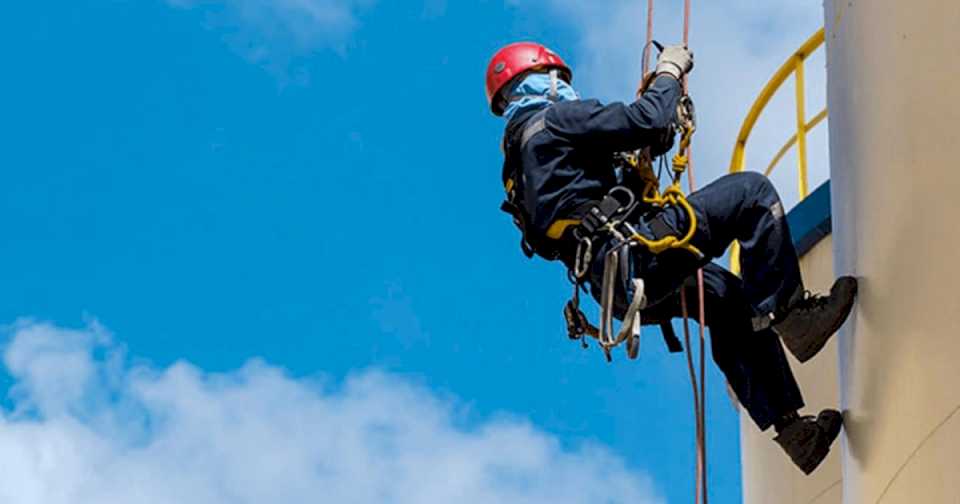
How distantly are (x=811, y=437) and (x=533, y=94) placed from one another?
185 centimetres

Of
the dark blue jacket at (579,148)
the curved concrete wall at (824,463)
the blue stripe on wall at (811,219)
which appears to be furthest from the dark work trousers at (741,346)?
the blue stripe on wall at (811,219)

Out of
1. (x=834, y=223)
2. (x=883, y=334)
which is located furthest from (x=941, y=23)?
(x=834, y=223)

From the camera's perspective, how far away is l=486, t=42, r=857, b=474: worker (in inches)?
258

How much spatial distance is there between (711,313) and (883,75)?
190 cm

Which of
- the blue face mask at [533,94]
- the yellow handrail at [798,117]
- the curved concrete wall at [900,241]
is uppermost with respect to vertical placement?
the yellow handrail at [798,117]

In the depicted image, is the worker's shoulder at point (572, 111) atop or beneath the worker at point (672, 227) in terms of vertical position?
atop

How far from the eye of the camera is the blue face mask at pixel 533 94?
714 centimetres

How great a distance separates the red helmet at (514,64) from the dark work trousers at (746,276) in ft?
3.12

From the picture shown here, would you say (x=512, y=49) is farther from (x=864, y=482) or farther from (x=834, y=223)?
(x=864, y=482)

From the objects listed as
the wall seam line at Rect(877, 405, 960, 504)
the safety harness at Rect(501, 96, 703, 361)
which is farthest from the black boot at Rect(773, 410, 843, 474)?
the wall seam line at Rect(877, 405, 960, 504)

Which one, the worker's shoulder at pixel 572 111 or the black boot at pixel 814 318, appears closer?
the black boot at pixel 814 318

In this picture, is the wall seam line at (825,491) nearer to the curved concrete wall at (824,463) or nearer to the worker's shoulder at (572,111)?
the curved concrete wall at (824,463)

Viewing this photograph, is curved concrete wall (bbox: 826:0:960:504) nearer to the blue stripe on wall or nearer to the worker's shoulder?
the worker's shoulder

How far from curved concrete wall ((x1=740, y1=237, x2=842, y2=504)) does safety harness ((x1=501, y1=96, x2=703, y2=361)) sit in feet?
6.32
